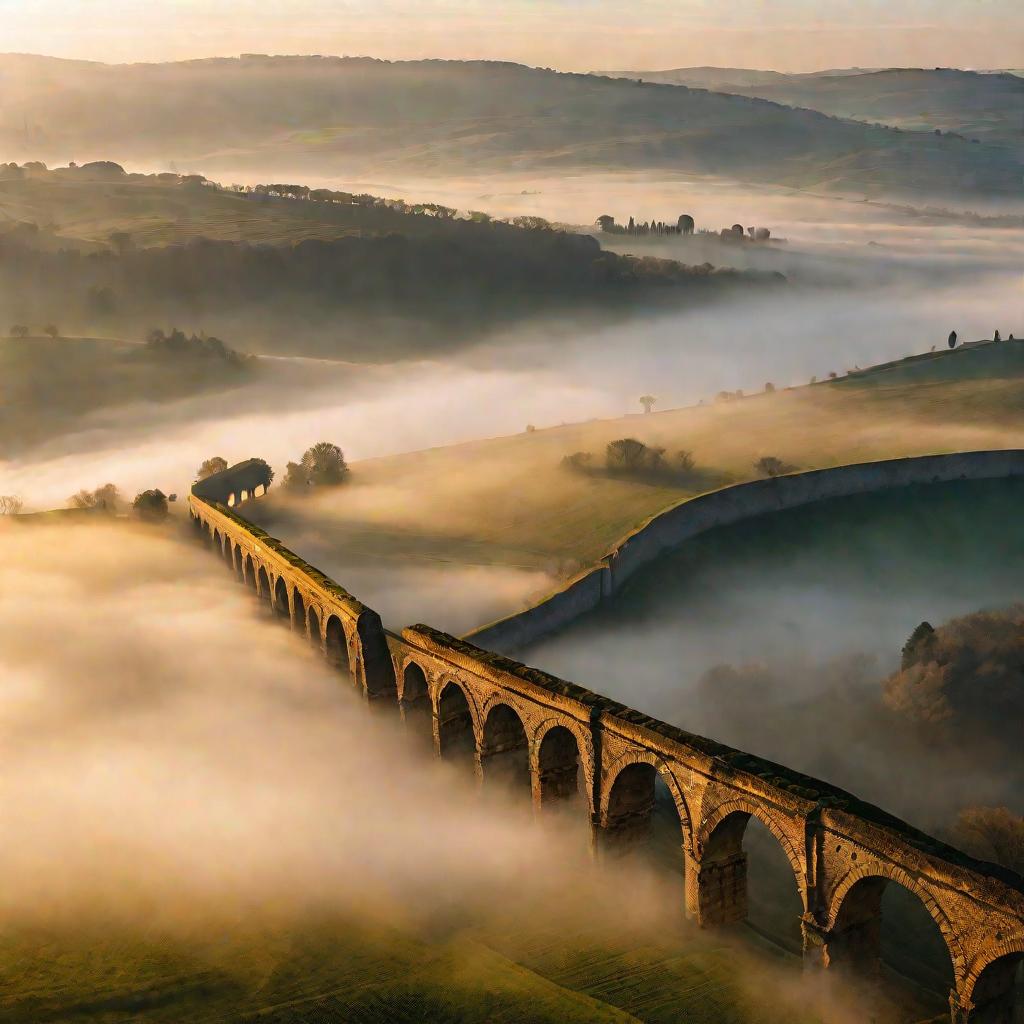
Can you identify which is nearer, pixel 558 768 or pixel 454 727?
pixel 558 768

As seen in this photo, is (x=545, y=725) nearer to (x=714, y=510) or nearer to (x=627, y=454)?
(x=714, y=510)

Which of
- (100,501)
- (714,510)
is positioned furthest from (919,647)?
(100,501)

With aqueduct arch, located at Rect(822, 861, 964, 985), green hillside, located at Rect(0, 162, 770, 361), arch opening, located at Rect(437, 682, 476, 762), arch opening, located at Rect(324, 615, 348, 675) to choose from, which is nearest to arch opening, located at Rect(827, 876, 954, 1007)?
aqueduct arch, located at Rect(822, 861, 964, 985)

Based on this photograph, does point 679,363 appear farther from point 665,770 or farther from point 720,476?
point 665,770

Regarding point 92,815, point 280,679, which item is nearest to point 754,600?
point 280,679

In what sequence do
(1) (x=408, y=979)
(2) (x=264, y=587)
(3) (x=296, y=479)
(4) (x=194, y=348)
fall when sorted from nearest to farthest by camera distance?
(1) (x=408, y=979) < (2) (x=264, y=587) < (3) (x=296, y=479) < (4) (x=194, y=348)

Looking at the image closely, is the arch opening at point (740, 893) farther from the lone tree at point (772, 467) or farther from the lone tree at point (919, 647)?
the lone tree at point (772, 467)

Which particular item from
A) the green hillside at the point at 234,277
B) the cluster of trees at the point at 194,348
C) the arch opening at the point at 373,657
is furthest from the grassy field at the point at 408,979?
the green hillside at the point at 234,277

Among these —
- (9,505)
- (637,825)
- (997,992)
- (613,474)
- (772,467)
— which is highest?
(772,467)
